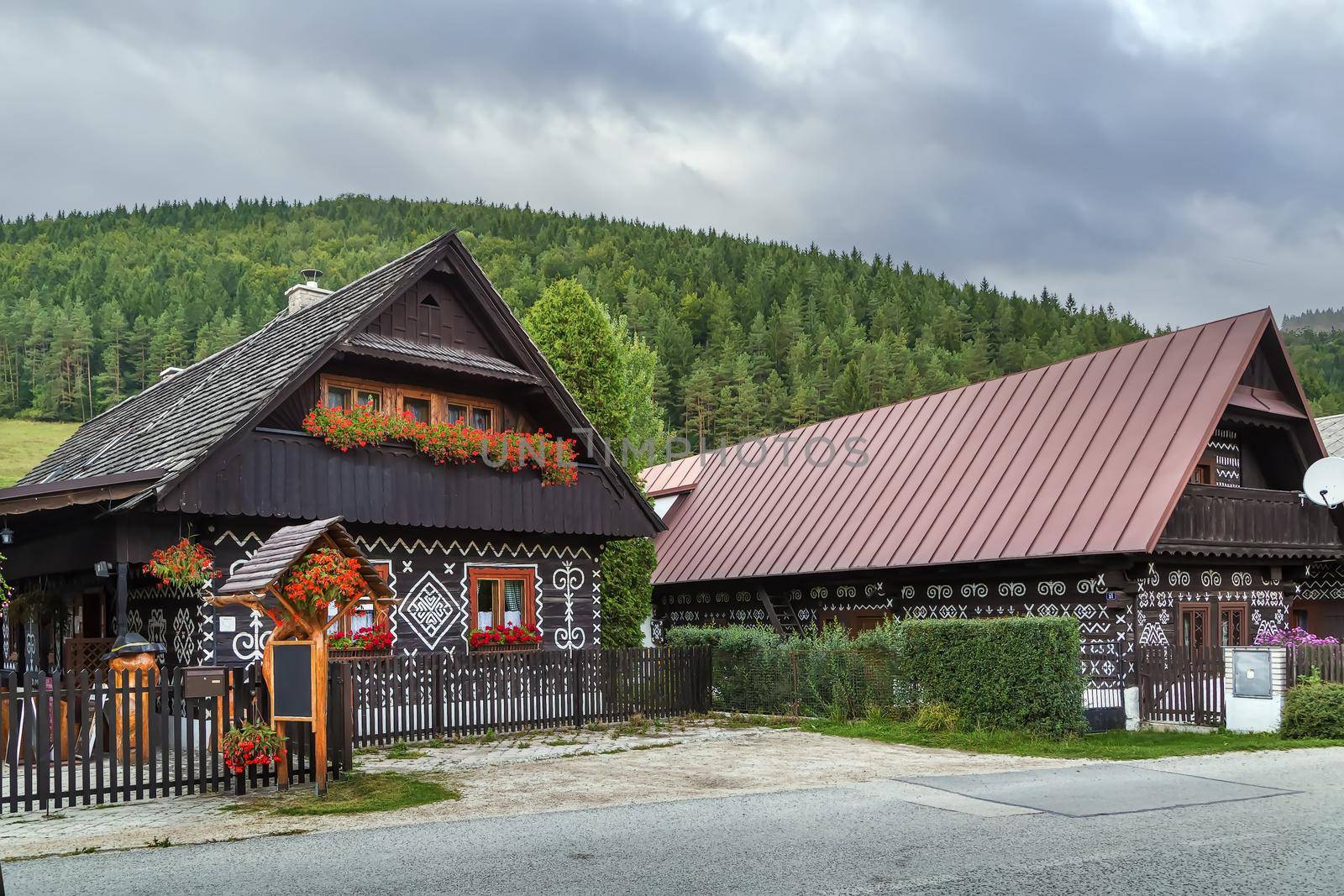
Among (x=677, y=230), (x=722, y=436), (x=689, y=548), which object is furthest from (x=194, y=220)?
(x=689, y=548)

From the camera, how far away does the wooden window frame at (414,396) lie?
19.2m

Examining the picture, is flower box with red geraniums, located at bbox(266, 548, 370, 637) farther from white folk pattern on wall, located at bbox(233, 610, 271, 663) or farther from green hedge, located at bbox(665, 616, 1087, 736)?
green hedge, located at bbox(665, 616, 1087, 736)

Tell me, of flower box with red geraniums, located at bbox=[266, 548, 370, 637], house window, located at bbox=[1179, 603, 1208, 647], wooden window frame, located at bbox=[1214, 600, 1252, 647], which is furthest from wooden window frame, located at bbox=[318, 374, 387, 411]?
wooden window frame, located at bbox=[1214, 600, 1252, 647]

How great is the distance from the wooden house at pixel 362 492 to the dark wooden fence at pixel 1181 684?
30.3ft

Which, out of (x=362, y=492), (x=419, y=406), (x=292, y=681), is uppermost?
(x=419, y=406)

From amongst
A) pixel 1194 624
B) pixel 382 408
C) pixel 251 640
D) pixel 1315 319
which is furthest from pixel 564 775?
pixel 1315 319

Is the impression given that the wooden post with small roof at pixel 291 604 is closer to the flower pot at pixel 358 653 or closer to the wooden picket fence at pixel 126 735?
the wooden picket fence at pixel 126 735

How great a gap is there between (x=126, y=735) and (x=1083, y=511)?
15.3 m

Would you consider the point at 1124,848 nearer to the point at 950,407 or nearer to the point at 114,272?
the point at 950,407

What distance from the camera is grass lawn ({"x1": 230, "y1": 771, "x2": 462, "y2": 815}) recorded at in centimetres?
1070

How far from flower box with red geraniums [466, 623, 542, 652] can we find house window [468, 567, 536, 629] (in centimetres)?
17

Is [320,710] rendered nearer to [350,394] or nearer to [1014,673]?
[350,394]

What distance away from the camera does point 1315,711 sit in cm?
1631

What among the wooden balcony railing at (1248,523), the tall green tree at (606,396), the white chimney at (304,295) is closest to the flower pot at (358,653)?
the tall green tree at (606,396)
